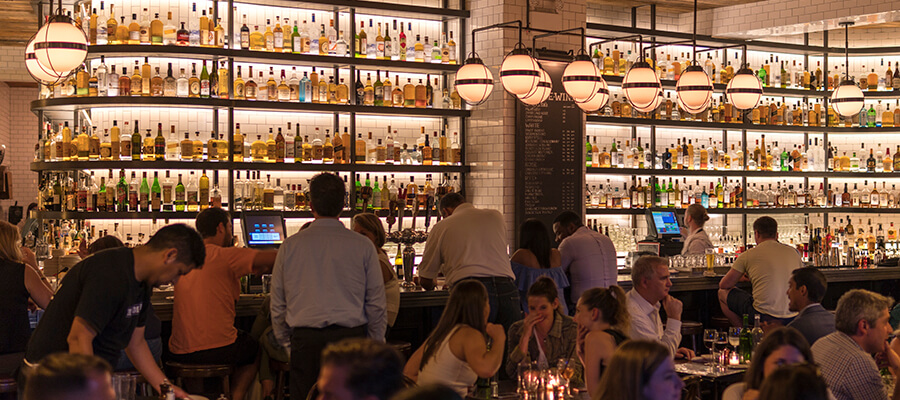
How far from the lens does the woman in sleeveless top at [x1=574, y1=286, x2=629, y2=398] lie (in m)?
3.96

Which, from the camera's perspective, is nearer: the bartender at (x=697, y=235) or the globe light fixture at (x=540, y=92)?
the globe light fixture at (x=540, y=92)

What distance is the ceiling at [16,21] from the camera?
9711 millimetres

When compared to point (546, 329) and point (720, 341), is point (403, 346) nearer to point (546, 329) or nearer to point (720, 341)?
point (546, 329)

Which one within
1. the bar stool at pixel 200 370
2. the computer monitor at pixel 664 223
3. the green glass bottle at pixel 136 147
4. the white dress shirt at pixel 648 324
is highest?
the green glass bottle at pixel 136 147

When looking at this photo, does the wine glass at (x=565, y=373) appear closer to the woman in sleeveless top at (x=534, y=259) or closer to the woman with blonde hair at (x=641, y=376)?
the woman with blonde hair at (x=641, y=376)

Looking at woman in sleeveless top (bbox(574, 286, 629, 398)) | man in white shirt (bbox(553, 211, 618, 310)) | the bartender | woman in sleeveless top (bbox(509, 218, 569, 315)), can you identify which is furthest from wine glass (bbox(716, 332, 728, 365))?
the bartender

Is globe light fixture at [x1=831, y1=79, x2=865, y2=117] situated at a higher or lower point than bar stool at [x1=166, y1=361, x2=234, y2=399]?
higher

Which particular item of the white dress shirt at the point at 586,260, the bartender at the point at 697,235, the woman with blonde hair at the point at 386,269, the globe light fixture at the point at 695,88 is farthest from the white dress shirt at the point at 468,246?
the bartender at the point at 697,235

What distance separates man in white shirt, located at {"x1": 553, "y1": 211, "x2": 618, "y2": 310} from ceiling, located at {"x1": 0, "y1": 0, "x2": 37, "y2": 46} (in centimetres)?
562

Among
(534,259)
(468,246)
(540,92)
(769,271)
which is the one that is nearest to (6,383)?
(468,246)

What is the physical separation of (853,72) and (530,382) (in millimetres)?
9724

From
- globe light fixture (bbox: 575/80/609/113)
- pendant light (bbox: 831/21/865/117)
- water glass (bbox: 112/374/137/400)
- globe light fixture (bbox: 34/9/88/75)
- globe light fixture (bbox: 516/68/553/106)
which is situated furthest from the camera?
pendant light (bbox: 831/21/865/117)

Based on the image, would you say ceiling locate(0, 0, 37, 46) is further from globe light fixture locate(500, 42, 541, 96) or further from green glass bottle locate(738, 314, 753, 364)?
green glass bottle locate(738, 314, 753, 364)

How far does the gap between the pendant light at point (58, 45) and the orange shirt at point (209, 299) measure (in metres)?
1.56
